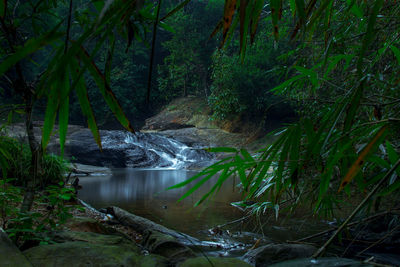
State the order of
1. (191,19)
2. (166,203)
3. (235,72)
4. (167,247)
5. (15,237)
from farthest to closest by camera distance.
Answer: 1. (191,19)
2. (235,72)
3. (166,203)
4. (167,247)
5. (15,237)

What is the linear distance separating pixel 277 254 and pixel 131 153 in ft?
34.7

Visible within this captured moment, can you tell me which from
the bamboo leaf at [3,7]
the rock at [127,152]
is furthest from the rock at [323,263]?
the rock at [127,152]

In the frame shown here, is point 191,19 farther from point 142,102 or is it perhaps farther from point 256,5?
point 256,5

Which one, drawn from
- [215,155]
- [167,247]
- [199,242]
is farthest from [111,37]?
[215,155]

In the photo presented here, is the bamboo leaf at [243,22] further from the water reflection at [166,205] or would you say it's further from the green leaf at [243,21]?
the water reflection at [166,205]

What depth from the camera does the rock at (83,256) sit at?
153cm

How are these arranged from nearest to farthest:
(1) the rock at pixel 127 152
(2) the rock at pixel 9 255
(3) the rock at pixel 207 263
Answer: (2) the rock at pixel 9 255, (3) the rock at pixel 207 263, (1) the rock at pixel 127 152

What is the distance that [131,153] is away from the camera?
12438 millimetres

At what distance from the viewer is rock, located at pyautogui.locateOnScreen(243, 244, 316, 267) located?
7.98 feet

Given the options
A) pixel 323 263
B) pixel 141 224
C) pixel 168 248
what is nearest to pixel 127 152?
pixel 141 224

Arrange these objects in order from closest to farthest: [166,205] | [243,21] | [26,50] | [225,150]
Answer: [26,50] → [243,21] → [225,150] → [166,205]

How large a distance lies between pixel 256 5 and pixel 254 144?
12.6m

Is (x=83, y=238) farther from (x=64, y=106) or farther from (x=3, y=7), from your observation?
(x=3, y=7)

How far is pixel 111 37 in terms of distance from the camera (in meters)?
0.93
